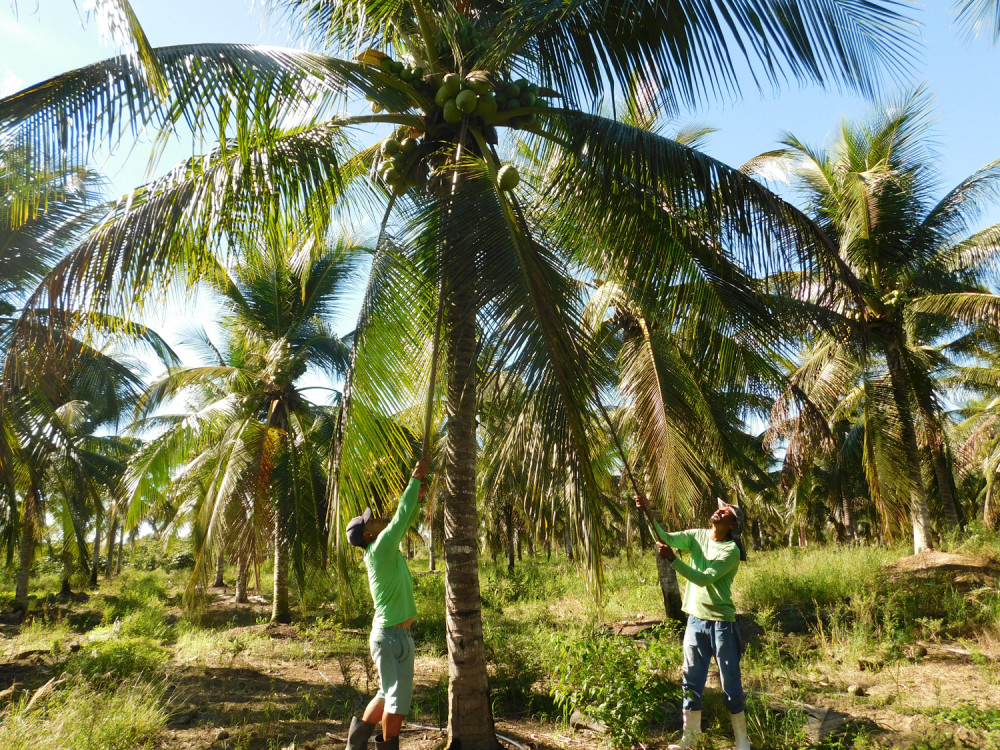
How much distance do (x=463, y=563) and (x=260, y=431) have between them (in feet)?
21.3

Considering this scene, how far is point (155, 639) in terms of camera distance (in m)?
11.0

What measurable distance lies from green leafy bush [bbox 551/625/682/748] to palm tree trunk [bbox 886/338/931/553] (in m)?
7.54

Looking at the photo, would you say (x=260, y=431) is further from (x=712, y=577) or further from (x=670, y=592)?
(x=712, y=577)

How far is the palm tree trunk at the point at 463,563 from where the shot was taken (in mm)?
4812

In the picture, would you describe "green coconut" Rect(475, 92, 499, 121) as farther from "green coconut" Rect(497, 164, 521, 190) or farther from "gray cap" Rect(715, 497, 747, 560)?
"gray cap" Rect(715, 497, 747, 560)

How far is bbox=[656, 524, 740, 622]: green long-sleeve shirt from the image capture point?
184 inches

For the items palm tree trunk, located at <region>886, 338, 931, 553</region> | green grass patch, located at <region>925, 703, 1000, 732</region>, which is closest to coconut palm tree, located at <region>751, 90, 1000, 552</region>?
palm tree trunk, located at <region>886, 338, 931, 553</region>

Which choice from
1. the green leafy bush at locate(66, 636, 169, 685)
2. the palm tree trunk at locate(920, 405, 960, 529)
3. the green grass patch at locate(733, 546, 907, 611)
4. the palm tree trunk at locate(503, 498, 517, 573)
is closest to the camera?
the green leafy bush at locate(66, 636, 169, 685)

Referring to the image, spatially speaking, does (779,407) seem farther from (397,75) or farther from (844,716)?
(397,75)

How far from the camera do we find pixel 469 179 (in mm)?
4512

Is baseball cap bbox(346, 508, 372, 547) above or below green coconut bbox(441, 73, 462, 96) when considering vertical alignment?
below

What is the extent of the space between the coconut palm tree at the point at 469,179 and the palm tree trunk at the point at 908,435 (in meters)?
6.98

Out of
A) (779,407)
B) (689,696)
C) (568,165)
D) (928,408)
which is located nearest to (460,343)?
(568,165)

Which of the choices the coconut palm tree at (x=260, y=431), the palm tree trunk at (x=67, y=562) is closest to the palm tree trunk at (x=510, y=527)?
the coconut palm tree at (x=260, y=431)
